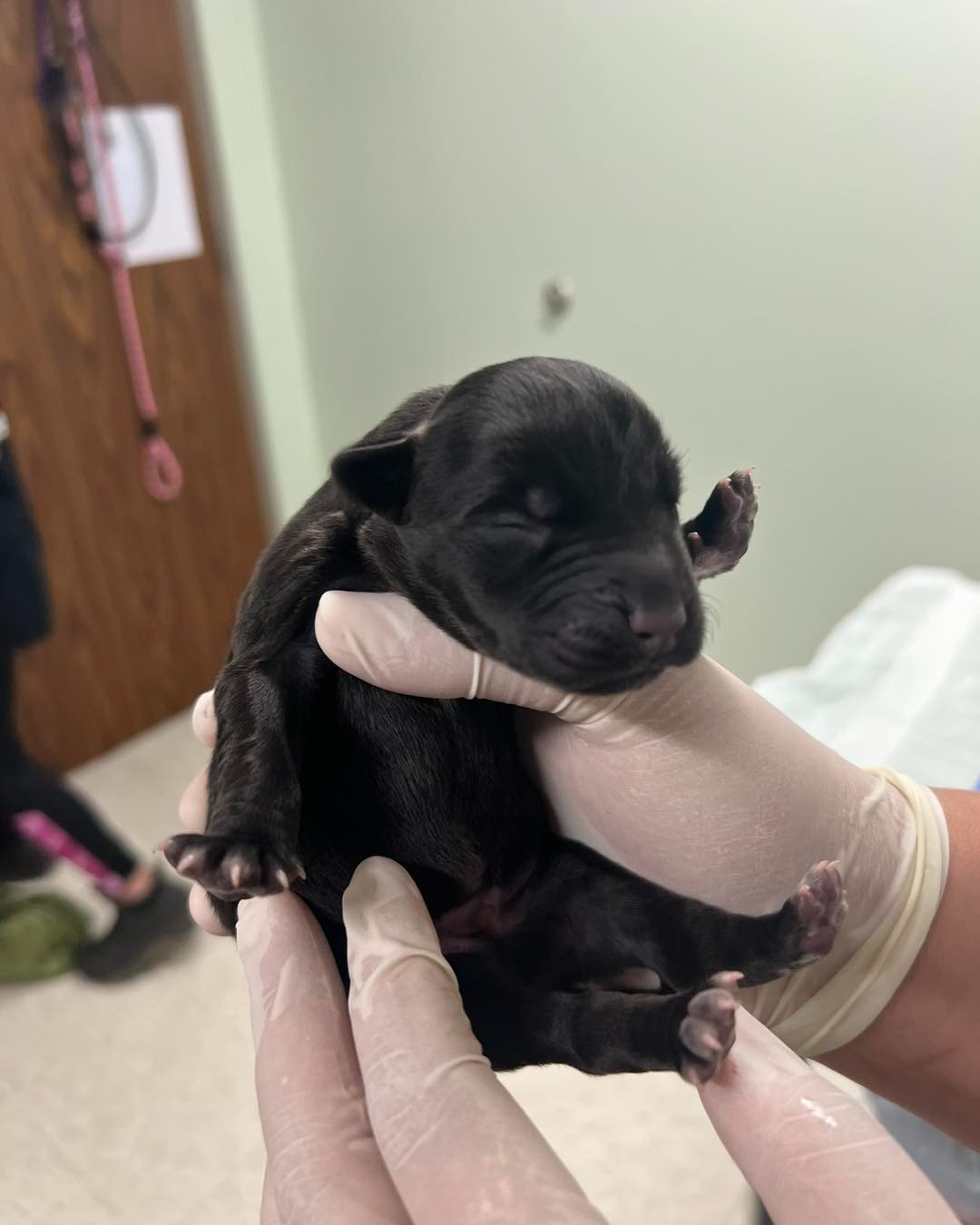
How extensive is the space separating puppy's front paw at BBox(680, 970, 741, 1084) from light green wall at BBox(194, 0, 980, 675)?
1.25 m

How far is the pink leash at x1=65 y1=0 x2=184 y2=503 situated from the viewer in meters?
3.18

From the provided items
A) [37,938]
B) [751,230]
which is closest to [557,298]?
[751,230]

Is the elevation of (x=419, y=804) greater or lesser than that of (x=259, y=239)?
lesser

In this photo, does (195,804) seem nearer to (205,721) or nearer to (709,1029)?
(205,721)

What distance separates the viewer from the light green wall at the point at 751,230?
247 cm

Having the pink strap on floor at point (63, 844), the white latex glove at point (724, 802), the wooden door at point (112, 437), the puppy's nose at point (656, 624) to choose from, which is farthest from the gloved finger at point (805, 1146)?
the wooden door at point (112, 437)

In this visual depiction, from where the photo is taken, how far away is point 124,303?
3467 millimetres

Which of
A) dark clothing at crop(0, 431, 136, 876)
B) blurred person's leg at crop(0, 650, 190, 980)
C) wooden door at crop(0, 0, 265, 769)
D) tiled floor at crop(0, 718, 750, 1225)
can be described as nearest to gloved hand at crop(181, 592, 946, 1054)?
tiled floor at crop(0, 718, 750, 1225)

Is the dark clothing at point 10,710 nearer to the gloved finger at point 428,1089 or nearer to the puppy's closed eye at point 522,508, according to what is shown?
the gloved finger at point 428,1089

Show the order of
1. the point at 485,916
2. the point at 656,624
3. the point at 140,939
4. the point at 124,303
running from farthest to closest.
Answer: the point at 124,303
the point at 140,939
the point at 485,916
the point at 656,624

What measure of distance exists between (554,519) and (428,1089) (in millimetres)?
628

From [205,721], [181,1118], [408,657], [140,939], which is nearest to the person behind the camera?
[408,657]

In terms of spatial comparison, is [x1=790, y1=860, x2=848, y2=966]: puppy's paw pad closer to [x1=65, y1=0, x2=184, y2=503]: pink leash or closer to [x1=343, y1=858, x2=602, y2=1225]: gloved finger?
[x1=343, y1=858, x2=602, y2=1225]: gloved finger

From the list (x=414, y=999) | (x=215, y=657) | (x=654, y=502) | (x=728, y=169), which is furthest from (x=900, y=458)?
(x=215, y=657)
